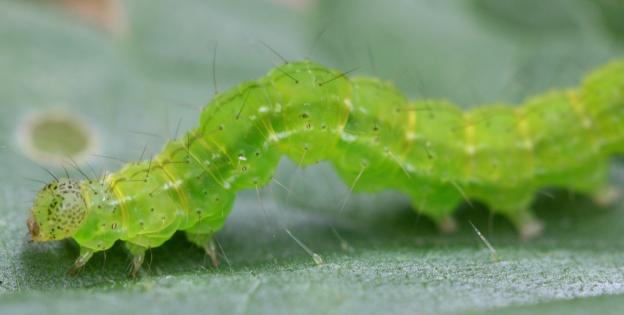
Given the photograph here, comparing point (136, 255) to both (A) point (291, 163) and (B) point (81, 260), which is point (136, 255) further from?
(A) point (291, 163)

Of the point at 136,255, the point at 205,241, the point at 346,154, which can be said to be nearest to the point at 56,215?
the point at 136,255

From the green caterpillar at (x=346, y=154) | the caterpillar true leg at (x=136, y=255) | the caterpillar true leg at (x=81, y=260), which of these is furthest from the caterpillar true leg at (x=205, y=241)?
the caterpillar true leg at (x=81, y=260)

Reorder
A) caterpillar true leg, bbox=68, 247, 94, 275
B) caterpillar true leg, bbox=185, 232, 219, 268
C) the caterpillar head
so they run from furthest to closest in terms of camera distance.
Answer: caterpillar true leg, bbox=185, 232, 219, 268, caterpillar true leg, bbox=68, 247, 94, 275, the caterpillar head

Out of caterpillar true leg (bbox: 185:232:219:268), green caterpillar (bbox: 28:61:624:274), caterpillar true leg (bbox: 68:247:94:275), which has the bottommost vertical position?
caterpillar true leg (bbox: 68:247:94:275)

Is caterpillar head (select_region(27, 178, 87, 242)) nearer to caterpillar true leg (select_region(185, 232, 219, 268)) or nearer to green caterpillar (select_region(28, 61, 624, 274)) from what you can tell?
green caterpillar (select_region(28, 61, 624, 274))

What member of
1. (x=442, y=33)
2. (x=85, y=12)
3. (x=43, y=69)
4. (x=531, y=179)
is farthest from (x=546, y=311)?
(x=85, y=12)

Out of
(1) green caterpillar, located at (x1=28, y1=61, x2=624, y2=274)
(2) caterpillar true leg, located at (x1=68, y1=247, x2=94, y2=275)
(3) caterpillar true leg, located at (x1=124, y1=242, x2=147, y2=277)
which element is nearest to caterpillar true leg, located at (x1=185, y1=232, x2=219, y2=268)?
(1) green caterpillar, located at (x1=28, y1=61, x2=624, y2=274)

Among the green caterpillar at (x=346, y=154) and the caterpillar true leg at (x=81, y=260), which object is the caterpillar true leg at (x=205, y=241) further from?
the caterpillar true leg at (x=81, y=260)
